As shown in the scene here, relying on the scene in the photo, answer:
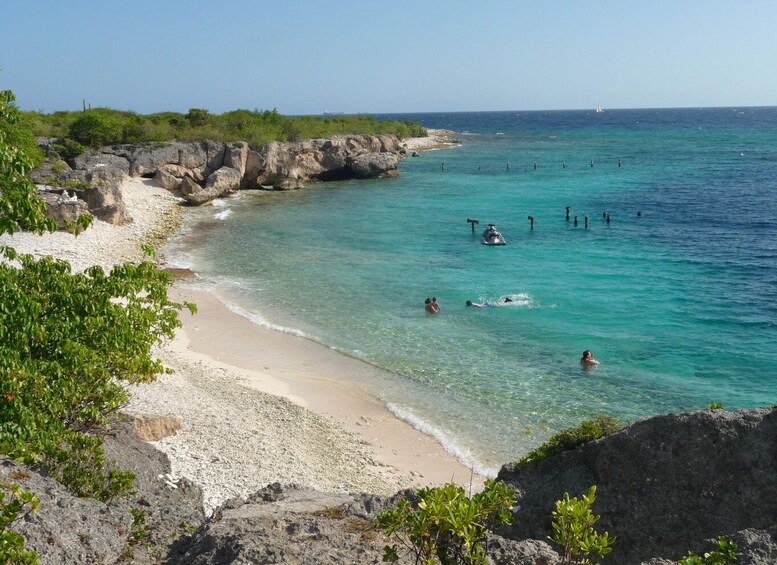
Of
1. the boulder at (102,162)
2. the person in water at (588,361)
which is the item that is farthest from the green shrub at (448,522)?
the boulder at (102,162)

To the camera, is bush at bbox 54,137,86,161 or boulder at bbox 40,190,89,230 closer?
boulder at bbox 40,190,89,230

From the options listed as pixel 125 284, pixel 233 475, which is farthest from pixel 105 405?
pixel 233 475

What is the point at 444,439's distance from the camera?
1797 cm

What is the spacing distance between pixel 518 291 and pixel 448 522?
26.8 meters

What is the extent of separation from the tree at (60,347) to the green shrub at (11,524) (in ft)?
4.35

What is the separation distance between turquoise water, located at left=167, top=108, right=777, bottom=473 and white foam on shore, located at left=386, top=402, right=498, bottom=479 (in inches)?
2.4

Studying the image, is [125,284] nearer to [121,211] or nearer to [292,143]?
[121,211]

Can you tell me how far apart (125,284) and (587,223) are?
40211 millimetres

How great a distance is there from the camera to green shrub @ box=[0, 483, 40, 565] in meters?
6.07

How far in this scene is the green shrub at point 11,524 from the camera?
19.9 ft

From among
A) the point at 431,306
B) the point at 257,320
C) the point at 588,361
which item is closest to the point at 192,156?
the point at 257,320

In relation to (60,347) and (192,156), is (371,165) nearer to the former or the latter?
(192,156)

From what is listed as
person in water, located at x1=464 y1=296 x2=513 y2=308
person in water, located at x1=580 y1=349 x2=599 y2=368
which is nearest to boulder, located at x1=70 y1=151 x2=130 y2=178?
person in water, located at x1=464 y1=296 x2=513 y2=308

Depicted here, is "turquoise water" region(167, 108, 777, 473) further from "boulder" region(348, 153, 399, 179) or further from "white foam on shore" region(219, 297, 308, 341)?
"boulder" region(348, 153, 399, 179)
